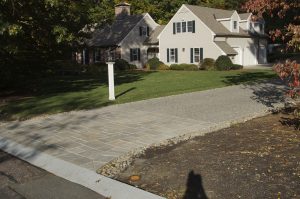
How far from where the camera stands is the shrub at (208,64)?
39.0 metres

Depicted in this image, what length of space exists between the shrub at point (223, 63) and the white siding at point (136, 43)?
43.6 feet

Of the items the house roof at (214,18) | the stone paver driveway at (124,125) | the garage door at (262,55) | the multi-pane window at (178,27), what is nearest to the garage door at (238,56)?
the house roof at (214,18)

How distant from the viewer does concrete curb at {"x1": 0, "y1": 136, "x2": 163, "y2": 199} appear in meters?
6.26

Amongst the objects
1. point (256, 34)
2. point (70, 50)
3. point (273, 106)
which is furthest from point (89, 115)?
point (256, 34)

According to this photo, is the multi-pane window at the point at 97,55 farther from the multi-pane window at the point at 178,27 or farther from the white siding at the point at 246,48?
the white siding at the point at 246,48

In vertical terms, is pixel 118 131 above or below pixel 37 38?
below

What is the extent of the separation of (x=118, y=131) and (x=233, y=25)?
35683mm

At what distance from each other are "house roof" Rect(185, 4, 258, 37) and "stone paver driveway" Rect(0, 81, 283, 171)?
83.5 ft

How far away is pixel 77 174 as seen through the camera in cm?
732

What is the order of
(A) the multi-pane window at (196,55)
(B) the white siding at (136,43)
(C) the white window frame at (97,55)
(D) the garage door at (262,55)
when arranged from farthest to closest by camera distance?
(C) the white window frame at (97,55) < (B) the white siding at (136,43) < (D) the garage door at (262,55) < (A) the multi-pane window at (196,55)

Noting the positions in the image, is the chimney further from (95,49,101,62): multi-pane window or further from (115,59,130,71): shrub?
(115,59,130,71): shrub

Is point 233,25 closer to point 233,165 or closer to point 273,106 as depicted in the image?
point 273,106

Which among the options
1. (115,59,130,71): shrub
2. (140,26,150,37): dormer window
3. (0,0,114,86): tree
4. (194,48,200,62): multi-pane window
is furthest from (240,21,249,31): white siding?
(0,0,114,86): tree

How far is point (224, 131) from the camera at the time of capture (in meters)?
10.3
